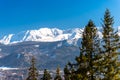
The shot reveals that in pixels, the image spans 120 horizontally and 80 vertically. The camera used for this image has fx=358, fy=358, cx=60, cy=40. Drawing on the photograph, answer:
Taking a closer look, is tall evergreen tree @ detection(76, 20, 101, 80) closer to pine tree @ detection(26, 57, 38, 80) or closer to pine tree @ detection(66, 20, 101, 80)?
pine tree @ detection(66, 20, 101, 80)

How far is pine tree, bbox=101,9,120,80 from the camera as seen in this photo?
42469 millimetres

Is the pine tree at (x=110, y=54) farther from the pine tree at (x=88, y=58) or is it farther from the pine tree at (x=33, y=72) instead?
the pine tree at (x=33, y=72)

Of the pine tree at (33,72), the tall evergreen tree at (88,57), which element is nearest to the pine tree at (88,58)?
the tall evergreen tree at (88,57)

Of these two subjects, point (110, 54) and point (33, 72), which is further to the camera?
point (33, 72)

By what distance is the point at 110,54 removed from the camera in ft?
141

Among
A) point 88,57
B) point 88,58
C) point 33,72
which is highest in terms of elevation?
point 33,72

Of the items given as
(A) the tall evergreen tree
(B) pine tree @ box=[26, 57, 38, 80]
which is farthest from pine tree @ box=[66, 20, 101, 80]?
(B) pine tree @ box=[26, 57, 38, 80]

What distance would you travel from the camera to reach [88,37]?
43500mm

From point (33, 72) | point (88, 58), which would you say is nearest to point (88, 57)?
point (88, 58)

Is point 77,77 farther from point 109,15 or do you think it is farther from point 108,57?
point 109,15

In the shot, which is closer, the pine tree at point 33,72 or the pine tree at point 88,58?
the pine tree at point 88,58

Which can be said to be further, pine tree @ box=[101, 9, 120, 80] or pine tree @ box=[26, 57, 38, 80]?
pine tree @ box=[26, 57, 38, 80]

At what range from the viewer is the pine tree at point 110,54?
4247cm

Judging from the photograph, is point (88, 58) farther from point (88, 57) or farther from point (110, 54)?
point (110, 54)
